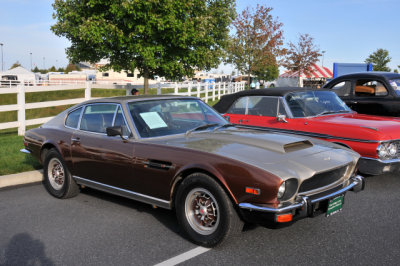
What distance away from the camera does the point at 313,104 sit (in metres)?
7.20

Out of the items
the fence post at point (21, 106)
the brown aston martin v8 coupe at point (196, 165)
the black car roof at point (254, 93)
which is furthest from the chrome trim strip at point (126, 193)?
the fence post at point (21, 106)

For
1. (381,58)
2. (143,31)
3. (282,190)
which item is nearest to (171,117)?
(282,190)

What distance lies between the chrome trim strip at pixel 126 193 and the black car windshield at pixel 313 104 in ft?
11.4

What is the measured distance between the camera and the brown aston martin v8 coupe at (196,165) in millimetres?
3617

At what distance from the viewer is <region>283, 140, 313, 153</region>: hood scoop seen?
416cm

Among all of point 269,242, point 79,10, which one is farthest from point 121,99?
point 79,10

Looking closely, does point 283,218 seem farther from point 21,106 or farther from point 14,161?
point 21,106

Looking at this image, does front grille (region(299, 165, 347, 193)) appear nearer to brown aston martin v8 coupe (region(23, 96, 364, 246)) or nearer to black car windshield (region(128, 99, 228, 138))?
brown aston martin v8 coupe (region(23, 96, 364, 246))

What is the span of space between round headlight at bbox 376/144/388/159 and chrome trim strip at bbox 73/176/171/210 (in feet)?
10.7

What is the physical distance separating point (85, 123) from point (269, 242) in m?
2.91

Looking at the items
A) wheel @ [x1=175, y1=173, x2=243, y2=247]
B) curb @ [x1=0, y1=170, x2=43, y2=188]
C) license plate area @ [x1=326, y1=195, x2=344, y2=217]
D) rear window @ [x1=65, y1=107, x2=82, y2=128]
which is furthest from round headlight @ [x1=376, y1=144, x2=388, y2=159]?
curb @ [x1=0, y1=170, x2=43, y2=188]

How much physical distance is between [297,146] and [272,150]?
0.41 m

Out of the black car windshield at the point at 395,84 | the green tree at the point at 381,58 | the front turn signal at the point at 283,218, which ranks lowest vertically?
the front turn signal at the point at 283,218

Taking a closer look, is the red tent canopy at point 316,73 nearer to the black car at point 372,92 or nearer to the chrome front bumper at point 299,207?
the black car at point 372,92
